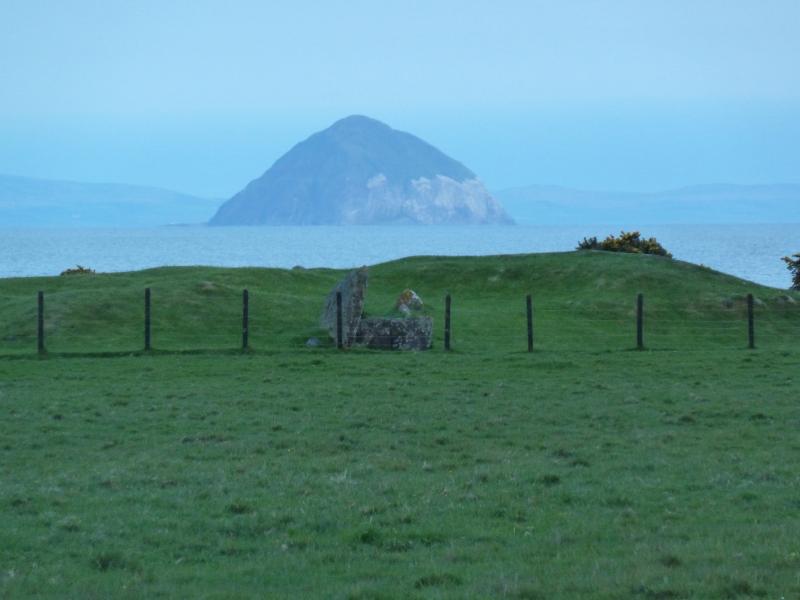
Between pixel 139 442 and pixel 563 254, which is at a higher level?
pixel 563 254

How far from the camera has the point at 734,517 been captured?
10.5 meters

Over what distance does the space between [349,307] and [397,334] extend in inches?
63.1

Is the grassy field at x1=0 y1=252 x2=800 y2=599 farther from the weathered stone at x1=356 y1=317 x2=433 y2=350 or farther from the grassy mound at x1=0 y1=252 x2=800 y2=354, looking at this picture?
the weathered stone at x1=356 y1=317 x2=433 y2=350

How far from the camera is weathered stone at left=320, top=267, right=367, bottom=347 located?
104ft

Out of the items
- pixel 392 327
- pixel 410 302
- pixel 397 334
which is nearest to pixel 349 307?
pixel 392 327

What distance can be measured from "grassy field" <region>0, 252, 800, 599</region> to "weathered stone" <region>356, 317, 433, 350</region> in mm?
1255

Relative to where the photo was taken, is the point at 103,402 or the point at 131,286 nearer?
the point at 103,402

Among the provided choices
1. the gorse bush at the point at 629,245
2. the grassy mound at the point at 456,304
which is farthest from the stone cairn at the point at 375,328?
the gorse bush at the point at 629,245

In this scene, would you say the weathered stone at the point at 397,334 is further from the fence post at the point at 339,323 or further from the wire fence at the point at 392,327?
the fence post at the point at 339,323

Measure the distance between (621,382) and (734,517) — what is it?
12.7 m

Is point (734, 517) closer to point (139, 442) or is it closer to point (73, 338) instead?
point (139, 442)

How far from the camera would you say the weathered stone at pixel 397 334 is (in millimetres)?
31500

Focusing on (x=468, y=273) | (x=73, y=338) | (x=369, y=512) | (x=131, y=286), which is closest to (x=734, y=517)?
(x=369, y=512)

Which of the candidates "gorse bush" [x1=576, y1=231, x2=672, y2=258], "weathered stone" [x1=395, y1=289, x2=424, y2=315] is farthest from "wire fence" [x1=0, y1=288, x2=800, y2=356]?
"gorse bush" [x1=576, y1=231, x2=672, y2=258]
